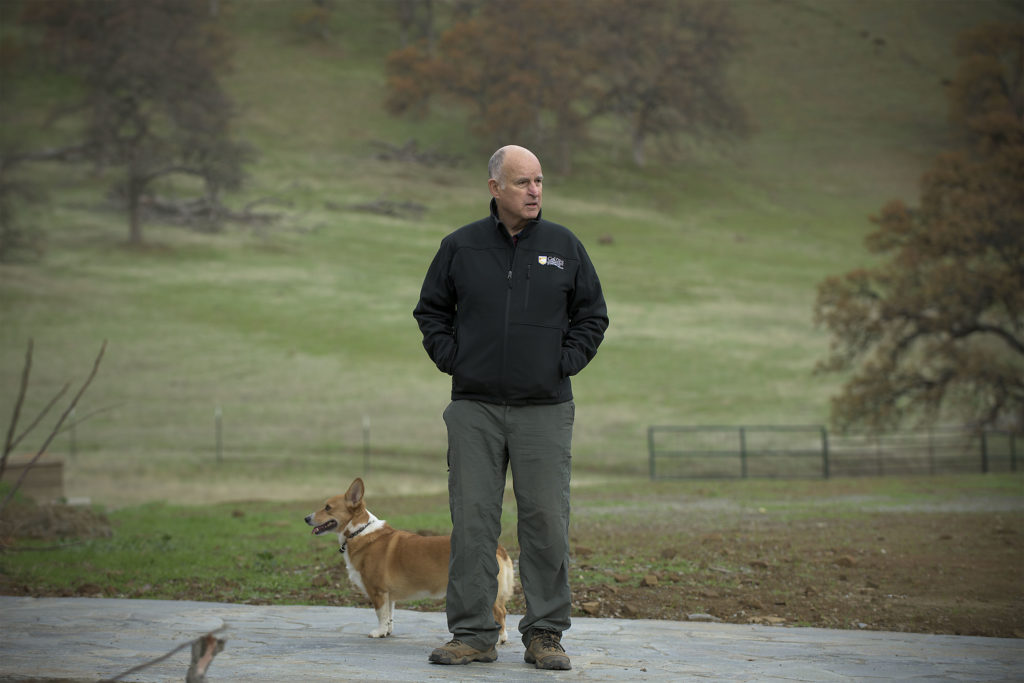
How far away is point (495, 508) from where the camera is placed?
15.9ft

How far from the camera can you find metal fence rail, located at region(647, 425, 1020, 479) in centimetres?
2625

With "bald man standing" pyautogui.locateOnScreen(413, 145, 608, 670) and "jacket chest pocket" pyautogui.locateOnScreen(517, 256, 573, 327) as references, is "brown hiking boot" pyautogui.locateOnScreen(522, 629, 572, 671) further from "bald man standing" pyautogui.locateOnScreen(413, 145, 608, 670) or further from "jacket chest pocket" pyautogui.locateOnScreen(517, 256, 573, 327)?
"jacket chest pocket" pyautogui.locateOnScreen(517, 256, 573, 327)

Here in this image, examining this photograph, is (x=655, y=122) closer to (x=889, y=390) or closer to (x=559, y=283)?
(x=889, y=390)

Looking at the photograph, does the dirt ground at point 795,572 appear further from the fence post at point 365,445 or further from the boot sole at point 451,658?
the fence post at point 365,445

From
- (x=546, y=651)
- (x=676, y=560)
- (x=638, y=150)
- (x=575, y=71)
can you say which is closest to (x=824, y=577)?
(x=676, y=560)

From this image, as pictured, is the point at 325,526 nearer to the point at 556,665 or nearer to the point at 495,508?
the point at 495,508

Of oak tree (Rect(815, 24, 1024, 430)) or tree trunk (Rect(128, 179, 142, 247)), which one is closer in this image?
oak tree (Rect(815, 24, 1024, 430))

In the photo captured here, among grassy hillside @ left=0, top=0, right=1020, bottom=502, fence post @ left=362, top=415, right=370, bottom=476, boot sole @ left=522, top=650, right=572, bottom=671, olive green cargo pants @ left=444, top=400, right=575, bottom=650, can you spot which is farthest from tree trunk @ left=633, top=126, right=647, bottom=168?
boot sole @ left=522, top=650, right=572, bottom=671

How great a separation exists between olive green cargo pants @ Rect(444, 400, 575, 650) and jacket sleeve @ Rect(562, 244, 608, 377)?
0.32 metres

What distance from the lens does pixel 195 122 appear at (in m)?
57.9

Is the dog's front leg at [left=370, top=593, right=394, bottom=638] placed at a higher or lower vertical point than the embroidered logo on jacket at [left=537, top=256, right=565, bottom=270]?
lower

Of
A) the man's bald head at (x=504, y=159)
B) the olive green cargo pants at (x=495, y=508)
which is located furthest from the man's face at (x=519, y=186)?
the olive green cargo pants at (x=495, y=508)

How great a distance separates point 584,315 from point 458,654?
161 cm

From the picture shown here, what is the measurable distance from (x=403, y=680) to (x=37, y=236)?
49986mm
